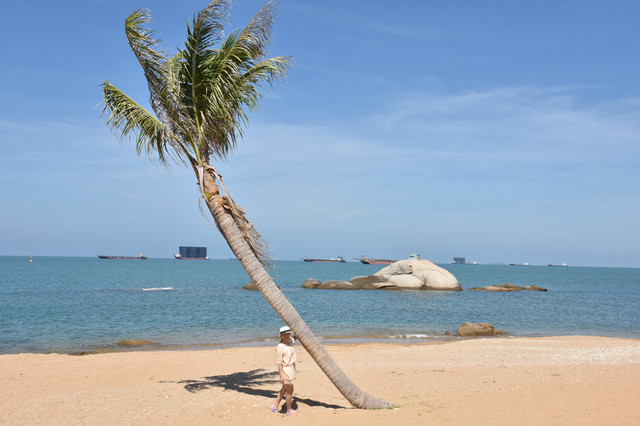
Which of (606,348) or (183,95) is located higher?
(183,95)

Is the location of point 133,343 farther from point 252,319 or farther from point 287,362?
point 287,362

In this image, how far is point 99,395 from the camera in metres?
13.1

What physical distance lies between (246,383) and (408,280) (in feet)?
158

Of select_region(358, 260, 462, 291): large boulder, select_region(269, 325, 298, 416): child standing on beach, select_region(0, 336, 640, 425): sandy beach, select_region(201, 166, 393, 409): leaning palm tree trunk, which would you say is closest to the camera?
select_region(201, 166, 393, 409): leaning palm tree trunk

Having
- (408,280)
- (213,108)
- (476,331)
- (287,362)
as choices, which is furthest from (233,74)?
(408,280)

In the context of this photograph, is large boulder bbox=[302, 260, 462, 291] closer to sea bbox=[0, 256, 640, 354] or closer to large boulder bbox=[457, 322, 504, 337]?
sea bbox=[0, 256, 640, 354]

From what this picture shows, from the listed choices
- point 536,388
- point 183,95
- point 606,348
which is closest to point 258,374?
point 536,388

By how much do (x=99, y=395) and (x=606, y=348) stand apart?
65.2 feet

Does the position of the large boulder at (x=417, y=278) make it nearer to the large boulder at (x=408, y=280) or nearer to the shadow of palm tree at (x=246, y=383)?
the large boulder at (x=408, y=280)

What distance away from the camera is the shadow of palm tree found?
40.9 feet

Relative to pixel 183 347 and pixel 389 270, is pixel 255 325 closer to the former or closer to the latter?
pixel 183 347

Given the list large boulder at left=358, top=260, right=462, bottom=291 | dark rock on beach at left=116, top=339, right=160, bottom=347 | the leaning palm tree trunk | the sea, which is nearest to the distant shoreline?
the sea

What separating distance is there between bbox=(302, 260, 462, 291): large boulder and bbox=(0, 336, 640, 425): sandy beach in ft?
128

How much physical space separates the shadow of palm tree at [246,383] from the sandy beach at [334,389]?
0.03 metres
